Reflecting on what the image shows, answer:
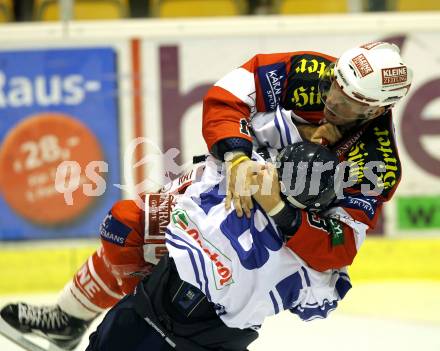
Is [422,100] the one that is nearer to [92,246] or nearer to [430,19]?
[430,19]

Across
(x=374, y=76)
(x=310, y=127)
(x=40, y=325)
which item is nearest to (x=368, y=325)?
(x=40, y=325)

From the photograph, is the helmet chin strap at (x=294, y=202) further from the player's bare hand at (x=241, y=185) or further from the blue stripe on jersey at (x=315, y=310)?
the blue stripe on jersey at (x=315, y=310)

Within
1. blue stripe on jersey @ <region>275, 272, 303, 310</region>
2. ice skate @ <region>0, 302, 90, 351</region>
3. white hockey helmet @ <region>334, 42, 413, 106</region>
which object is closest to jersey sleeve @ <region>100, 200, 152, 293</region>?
ice skate @ <region>0, 302, 90, 351</region>

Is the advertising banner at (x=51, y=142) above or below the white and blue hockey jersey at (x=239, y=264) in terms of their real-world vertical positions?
below

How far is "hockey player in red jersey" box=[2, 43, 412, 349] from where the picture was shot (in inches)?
82.7

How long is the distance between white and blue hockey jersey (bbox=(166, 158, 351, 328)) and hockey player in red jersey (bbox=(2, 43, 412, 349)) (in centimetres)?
5

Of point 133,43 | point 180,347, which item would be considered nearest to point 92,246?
point 133,43

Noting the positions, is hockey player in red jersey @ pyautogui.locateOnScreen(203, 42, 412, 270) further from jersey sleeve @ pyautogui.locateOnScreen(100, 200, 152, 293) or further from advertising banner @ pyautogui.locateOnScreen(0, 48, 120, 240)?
advertising banner @ pyautogui.locateOnScreen(0, 48, 120, 240)

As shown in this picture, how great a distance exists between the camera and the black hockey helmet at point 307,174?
80.4 inches

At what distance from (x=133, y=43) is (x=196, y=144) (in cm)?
66

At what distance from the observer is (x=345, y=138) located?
225 centimetres

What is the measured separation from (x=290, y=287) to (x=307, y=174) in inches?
12.5

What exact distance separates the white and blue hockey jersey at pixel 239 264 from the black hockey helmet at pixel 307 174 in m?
0.11

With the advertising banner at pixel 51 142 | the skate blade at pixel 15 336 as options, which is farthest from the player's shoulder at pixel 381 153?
the advertising banner at pixel 51 142
